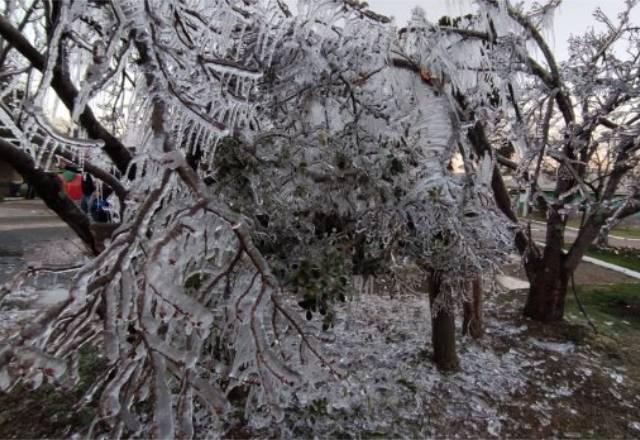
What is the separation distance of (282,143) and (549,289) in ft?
11.8

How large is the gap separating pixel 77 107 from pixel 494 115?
2964mm

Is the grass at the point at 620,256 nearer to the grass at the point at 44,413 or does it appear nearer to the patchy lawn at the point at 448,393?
the patchy lawn at the point at 448,393

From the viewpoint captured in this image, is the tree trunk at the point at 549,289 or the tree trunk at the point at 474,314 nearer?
the tree trunk at the point at 474,314

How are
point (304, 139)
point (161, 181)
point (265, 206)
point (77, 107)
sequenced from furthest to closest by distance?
point (304, 139) < point (265, 206) < point (77, 107) < point (161, 181)

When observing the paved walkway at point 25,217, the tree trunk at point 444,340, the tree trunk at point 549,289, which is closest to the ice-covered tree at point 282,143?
the tree trunk at point 444,340

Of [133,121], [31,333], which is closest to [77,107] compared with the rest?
[133,121]

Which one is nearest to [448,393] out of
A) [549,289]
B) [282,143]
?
[549,289]

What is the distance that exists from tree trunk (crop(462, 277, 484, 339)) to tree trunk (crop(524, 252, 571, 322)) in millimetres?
935

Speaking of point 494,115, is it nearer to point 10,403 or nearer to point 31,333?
point 31,333

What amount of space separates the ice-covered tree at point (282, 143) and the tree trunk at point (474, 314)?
61 cm

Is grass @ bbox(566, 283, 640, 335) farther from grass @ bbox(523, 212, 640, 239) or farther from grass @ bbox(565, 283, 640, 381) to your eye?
grass @ bbox(523, 212, 640, 239)

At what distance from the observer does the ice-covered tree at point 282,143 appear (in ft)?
5.41

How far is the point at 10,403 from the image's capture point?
2.79m

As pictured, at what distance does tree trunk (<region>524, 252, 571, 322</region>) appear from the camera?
4.35m
